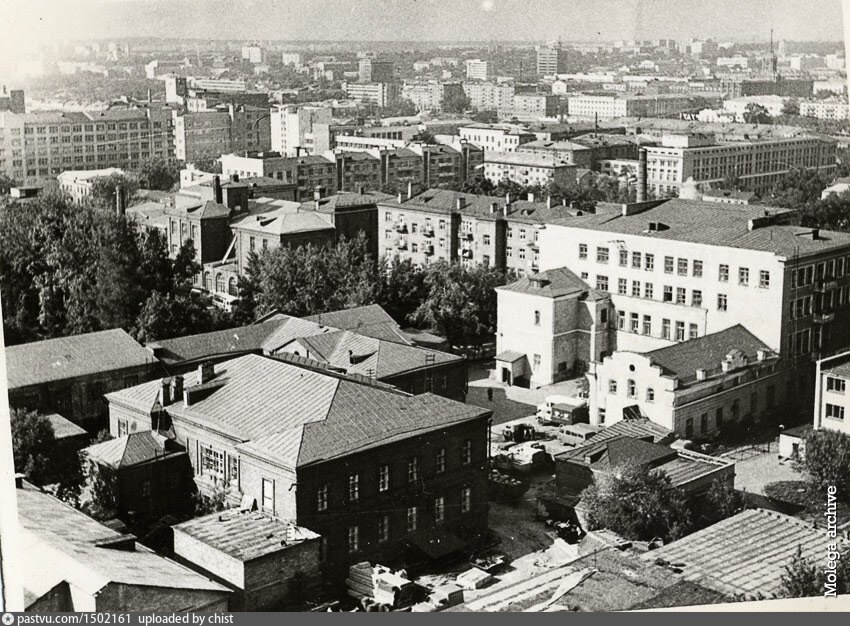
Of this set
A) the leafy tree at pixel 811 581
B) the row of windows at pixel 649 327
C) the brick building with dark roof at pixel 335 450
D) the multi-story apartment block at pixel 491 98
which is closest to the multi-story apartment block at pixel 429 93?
the multi-story apartment block at pixel 491 98

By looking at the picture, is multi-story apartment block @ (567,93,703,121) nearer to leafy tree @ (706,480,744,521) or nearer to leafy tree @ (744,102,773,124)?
leafy tree @ (744,102,773,124)

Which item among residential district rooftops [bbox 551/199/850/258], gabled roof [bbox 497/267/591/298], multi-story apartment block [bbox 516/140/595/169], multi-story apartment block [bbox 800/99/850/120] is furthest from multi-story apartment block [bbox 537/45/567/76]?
multi-story apartment block [bbox 516/140/595/169]

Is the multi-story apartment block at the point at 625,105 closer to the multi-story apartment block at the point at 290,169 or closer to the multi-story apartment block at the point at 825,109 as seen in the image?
the multi-story apartment block at the point at 825,109

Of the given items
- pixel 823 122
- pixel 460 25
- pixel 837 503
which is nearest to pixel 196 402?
pixel 460 25

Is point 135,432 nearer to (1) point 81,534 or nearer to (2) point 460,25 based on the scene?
(1) point 81,534

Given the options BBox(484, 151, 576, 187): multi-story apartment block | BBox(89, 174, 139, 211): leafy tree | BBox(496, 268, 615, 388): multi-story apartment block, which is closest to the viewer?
BBox(496, 268, 615, 388): multi-story apartment block

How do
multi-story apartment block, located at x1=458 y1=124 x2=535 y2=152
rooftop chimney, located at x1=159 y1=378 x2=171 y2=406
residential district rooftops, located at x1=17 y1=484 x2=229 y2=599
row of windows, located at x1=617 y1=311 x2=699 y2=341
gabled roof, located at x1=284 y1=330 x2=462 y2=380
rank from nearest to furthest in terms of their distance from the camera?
residential district rooftops, located at x1=17 y1=484 x2=229 y2=599
rooftop chimney, located at x1=159 y1=378 x2=171 y2=406
gabled roof, located at x1=284 y1=330 x2=462 y2=380
row of windows, located at x1=617 y1=311 x2=699 y2=341
multi-story apartment block, located at x1=458 y1=124 x2=535 y2=152

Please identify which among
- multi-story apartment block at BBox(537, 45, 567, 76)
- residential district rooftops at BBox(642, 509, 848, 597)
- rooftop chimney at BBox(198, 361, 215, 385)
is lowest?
residential district rooftops at BBox(642, 509, 848, 597)
